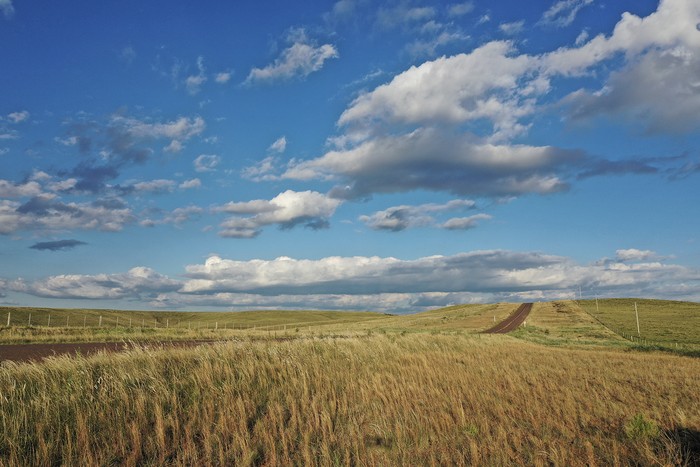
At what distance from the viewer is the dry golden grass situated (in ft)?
21.5

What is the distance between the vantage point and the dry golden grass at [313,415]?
21.5 feet

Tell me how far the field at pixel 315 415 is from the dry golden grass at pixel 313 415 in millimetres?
35

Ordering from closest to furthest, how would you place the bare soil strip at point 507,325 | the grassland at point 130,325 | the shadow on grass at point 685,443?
1. the shadow on grass at point 685,443
2. the grassland at point 130,325
3. the bare soil strip at point 507,325

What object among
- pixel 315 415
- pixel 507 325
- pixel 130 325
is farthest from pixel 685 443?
pixel 130 325

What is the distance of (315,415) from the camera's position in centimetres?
792

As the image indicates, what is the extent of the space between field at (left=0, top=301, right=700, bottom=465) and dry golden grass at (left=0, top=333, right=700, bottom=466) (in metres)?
0.03

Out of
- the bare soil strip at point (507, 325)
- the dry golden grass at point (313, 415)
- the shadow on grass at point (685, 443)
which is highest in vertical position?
the dry golden grass at point (313, 415)

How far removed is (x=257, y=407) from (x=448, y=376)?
579cm

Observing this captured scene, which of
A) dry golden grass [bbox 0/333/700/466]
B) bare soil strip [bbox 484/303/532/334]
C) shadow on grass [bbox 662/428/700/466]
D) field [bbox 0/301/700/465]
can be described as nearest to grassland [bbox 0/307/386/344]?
field [bbox 0/301/700/465]

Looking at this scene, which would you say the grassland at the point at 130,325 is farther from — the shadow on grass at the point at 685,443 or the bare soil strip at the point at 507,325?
the shadow on grass at the point at 685,443

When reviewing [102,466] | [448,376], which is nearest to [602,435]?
[448,376]

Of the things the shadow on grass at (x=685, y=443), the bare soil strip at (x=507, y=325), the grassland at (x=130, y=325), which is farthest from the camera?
the bare soil strip at (x=507, y=325)

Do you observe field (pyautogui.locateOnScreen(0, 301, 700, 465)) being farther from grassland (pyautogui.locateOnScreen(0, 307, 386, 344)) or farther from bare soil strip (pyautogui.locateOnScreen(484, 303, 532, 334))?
bare soil strip (pyautogui.locateOnScreen(484, 303, 532, 334))

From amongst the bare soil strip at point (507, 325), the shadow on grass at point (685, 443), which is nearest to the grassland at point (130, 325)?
the bare soil strip at point (507, 325)
